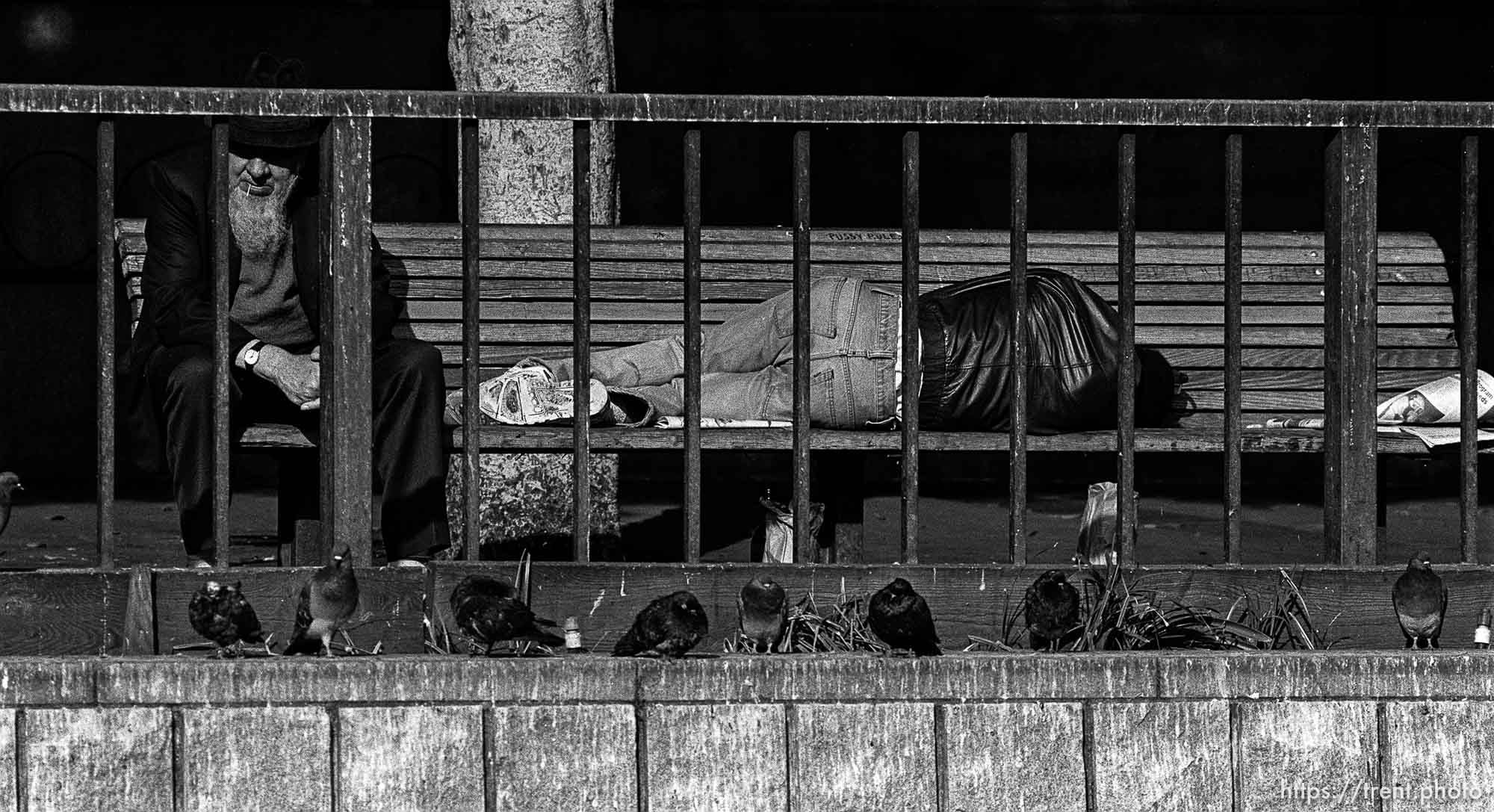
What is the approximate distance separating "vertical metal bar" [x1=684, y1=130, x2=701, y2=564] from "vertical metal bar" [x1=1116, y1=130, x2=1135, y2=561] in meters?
0.93

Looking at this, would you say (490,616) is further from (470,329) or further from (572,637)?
(470,329)

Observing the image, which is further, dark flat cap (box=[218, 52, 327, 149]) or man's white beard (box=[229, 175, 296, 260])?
man's white beard (box=[229, 175, 296, 260])

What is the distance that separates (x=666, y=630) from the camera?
3.85m

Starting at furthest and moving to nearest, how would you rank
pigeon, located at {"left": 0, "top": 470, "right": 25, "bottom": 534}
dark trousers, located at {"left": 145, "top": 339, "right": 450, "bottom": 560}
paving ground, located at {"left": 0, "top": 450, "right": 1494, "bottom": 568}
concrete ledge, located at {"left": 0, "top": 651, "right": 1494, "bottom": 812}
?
paving ground, located at {"left": 0, "top": 450, "right": 1494, "bottom": 568}, pigeon, located at {"left": 0, "top": 470, "right": 25, "bottom": 534}, dark trousers, located at {"left": 145, "top": 339, "right": 450, "bottom": 560}, concrete ledge, located at {"left": 0, "top": 651, "right": 1494, "bottom": 812}

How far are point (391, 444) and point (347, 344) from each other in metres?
0.92

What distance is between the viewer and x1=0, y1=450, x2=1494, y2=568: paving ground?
685 centimetres

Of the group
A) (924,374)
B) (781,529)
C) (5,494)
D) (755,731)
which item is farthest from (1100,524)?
(5,494)

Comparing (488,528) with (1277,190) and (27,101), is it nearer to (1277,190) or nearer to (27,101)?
(27,101)

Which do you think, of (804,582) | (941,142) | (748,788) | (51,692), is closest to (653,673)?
(748,788)

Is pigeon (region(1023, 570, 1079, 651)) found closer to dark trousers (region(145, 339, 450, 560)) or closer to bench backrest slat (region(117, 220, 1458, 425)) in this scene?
dark trousers (region(145, 339, 450, 560))

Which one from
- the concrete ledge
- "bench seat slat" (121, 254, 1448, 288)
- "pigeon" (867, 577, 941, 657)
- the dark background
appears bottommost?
the concrete ledge

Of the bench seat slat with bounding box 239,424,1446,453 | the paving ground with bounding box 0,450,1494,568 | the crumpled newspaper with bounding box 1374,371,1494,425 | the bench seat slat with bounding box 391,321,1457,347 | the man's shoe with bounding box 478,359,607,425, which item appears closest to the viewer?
the bench seat slat with bounding box 239,424,1446,453

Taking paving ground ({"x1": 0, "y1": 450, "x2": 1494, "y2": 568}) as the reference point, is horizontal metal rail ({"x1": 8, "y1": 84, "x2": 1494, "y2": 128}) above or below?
above

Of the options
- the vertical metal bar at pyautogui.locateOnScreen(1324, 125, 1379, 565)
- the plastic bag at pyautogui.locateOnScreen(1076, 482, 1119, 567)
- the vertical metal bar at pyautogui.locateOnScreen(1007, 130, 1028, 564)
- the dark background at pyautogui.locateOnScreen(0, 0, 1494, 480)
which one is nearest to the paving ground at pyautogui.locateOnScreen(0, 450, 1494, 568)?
the plastic bag at pyautogui.locateOnScreen(1076, 482, 1119, 567)
